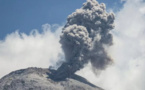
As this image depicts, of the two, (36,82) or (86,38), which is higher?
(86,38)

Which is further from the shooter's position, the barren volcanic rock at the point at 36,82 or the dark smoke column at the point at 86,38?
the dark smoke column at the point at 86,38

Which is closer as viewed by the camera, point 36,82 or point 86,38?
point 36,82

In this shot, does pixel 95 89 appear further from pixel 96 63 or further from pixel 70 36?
pixel 70 36

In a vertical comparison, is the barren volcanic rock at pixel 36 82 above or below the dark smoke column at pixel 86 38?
below

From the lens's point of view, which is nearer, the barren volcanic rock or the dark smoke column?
the barren volcanic rock
